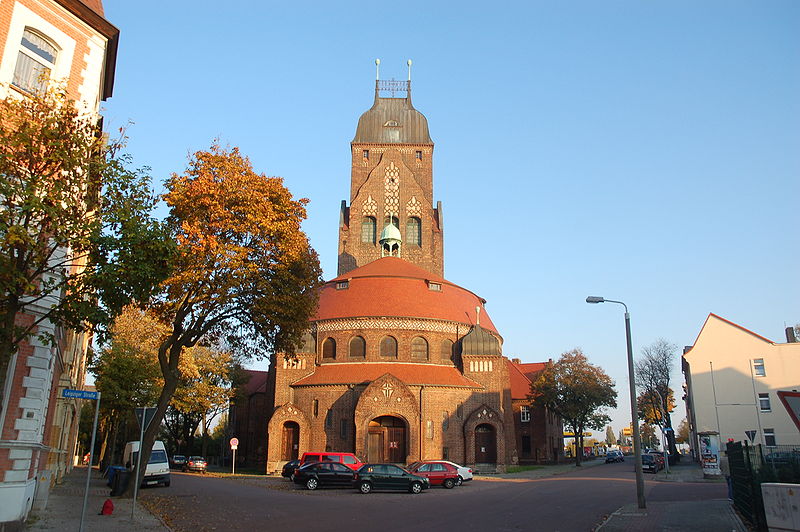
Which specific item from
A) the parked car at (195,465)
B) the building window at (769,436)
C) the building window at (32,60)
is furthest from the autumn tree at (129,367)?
the building window at (769,436)

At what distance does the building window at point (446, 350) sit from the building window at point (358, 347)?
5.96 meters

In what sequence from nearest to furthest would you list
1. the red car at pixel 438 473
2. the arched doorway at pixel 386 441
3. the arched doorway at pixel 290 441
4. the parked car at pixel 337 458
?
the red car at pixel 438 473 → the parked car at pixel 337 458 → the arched doorway at pixel 386 441 → the arched doorway at pixel 290 441

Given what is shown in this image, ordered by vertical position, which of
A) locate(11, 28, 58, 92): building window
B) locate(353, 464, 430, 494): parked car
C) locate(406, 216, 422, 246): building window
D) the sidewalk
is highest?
locate(406, 216, 422, 246): building window

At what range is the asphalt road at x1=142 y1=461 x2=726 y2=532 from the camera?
1562 cm

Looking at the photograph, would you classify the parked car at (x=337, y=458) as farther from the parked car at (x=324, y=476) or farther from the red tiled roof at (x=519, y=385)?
the red tiled roof at (x=519, y=385)

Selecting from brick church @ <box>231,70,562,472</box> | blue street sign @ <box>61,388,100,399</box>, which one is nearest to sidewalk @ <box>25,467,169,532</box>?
blue street sign @ <box>61,388,100,399</box>

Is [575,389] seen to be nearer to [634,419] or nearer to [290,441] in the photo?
[290,441]

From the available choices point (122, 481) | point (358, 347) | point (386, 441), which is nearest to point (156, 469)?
point (122, 481)

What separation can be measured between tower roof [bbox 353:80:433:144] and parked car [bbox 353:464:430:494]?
4586 centimetres

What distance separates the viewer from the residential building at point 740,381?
Answer: 46562 mm

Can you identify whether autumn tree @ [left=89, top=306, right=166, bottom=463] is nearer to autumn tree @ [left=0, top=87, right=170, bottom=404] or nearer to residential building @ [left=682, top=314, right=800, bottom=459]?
autumn tree @ [left=0, top=87, right=170, bottom=404]

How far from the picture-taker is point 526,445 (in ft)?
199

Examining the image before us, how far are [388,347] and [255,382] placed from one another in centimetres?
2653

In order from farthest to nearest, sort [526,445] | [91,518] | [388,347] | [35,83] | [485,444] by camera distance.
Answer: [526,445], [388,347], [485,444], [91,518], [35,83]
